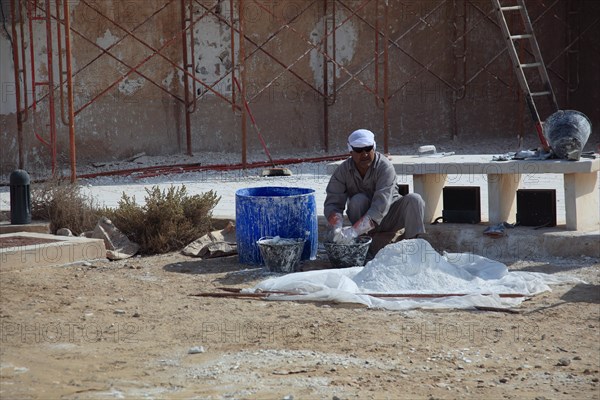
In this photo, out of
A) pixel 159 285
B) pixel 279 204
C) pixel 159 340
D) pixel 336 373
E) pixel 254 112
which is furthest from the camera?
pixel 254 112

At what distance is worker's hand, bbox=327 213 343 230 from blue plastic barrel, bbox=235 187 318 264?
298 mm

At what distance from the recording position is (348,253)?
24.2ft

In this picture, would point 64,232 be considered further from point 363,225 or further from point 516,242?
point 516,242

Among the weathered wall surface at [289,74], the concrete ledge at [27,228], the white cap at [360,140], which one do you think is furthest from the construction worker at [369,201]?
the weathered wall surface at [289,74]

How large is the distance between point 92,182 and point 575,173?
6.50 meters

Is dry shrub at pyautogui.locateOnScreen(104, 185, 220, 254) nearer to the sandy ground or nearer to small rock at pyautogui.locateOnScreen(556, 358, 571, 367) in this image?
the sandy ground

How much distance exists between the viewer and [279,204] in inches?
303

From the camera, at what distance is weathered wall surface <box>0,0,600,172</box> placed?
45.1 ft

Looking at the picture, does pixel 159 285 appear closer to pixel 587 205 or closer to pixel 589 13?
pixel 587 205

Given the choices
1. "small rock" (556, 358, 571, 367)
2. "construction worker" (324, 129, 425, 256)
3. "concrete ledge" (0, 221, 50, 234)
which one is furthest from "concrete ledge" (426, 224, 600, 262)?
"concrete ledge" (0, 221, 50, 234)

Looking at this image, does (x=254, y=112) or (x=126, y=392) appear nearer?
(x=126, y=392)

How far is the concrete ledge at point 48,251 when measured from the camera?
23.9 feet

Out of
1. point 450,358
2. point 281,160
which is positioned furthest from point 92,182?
point 450,358

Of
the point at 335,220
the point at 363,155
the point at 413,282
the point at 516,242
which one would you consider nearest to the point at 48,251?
the point at 335,220
